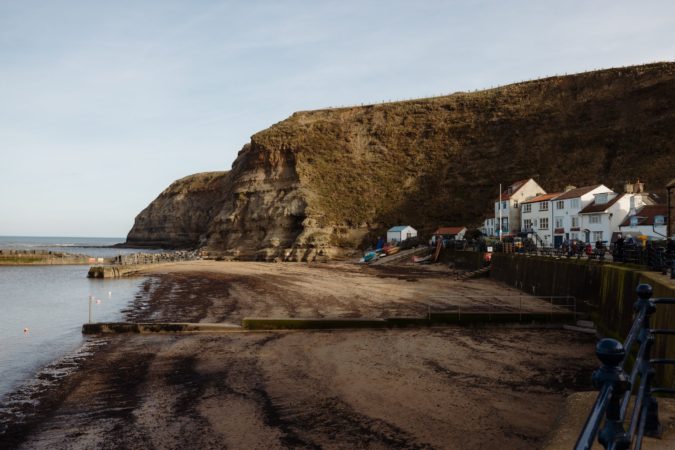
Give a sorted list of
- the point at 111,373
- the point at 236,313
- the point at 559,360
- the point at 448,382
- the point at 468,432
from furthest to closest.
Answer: the point at 236,313 < the point at 559,360 < the point at 111,373 < the point at 448,382 < the point at 468,432

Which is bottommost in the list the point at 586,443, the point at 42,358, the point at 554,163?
the point at 42,358

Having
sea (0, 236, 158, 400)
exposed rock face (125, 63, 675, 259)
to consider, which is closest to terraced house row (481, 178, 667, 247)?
exposed rock face (125, 63, 675, 259)

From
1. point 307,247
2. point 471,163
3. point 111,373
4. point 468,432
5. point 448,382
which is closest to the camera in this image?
point 468,432

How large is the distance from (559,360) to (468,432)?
8.85 meters

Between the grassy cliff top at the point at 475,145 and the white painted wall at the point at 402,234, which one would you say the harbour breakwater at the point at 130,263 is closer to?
the grassy cliff top at the point at 475,145

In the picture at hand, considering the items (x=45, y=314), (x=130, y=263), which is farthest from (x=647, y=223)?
(x=130, y=263)

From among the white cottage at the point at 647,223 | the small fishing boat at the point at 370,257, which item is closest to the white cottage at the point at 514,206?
the small fishing boat at the point at 370,257

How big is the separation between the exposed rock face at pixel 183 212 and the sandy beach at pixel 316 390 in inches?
5091

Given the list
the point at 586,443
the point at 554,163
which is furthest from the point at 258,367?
the point at 554,163

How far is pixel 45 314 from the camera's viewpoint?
105ft

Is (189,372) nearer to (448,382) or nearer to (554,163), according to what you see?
(448,382)

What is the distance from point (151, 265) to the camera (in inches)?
2899

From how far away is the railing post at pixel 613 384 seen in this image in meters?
3.07

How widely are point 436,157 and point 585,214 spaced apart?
47.8 metres
